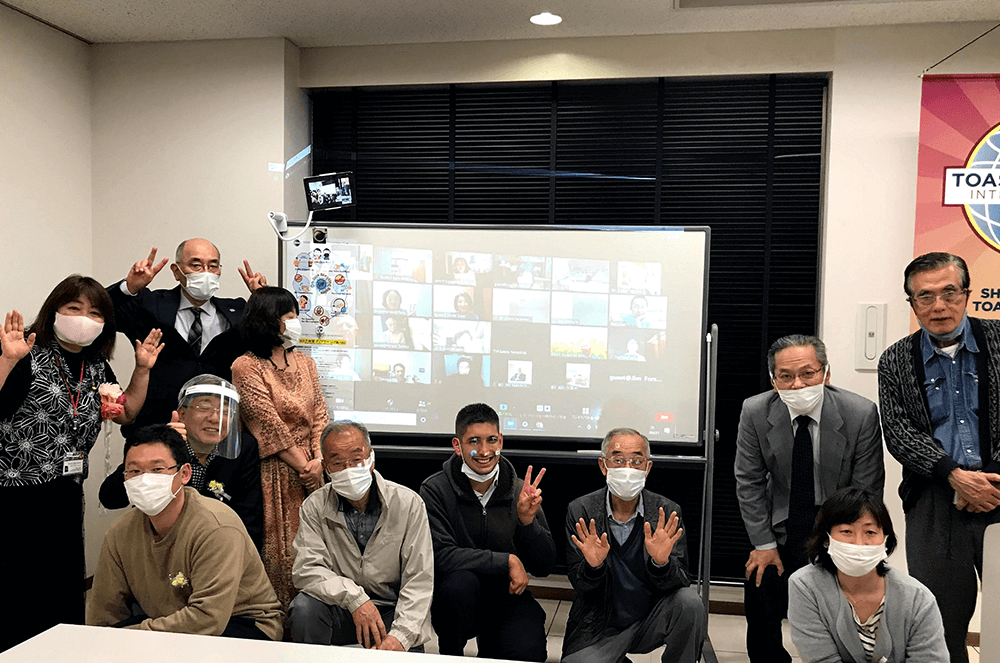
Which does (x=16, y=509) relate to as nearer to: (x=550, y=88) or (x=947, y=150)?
(x=550, y=88)

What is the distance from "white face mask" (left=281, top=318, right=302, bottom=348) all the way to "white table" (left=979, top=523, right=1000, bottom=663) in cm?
248

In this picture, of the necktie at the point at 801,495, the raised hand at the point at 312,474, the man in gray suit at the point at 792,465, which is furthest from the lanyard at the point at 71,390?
the necktie at the point at 801,495

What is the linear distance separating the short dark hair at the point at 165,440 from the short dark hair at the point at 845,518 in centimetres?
195

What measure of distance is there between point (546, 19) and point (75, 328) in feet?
8.11

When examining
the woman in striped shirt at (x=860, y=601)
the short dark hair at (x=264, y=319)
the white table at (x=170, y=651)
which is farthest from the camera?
the short dark hair at (x=264, y=319)

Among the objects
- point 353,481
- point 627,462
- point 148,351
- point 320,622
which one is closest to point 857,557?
point 627,462

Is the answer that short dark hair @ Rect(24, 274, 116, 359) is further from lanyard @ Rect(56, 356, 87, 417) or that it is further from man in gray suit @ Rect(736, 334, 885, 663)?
man in gray suit @ Rect(736, 334, 885, 663)

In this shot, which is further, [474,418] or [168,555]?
[474,418]

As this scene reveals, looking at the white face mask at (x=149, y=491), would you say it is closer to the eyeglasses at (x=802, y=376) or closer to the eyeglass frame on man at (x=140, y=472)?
the eyeglass frame on man at (x=140, y=472)

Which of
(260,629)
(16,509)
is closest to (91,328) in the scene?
(16,509)

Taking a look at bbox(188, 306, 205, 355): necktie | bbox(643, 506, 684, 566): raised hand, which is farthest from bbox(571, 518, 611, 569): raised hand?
bbox(188, 306, 205, 355): necktie

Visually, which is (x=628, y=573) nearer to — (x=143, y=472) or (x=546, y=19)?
(x=143, y=472)

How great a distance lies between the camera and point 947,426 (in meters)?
2.70

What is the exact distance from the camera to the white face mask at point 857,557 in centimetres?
221
